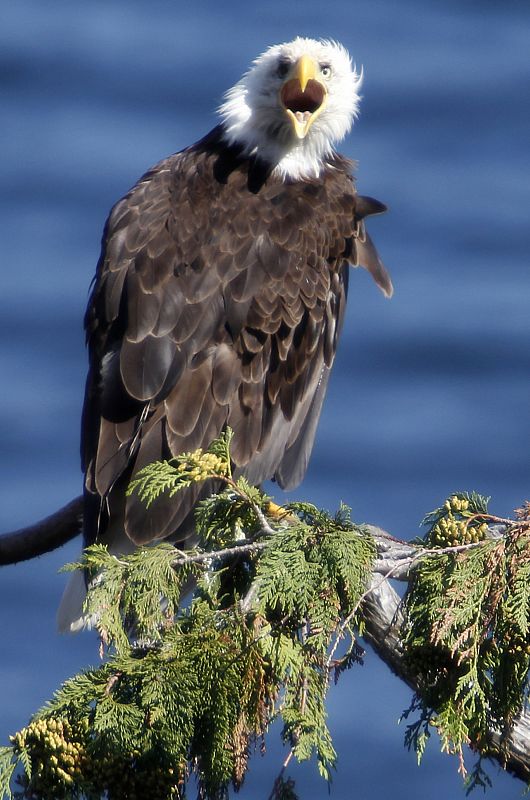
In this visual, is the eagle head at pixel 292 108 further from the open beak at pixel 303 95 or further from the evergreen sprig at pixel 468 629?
the evergreen sprig at pixel 468 629

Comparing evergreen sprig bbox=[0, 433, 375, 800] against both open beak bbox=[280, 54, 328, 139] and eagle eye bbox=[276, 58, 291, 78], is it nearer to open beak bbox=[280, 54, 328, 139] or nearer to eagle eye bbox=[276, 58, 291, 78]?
open beak bbox=[280, 54, 328, 139]

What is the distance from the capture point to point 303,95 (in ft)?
15.8

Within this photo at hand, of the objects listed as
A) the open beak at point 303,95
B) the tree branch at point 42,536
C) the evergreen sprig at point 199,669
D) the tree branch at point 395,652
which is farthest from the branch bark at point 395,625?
the open beak at point 303,95

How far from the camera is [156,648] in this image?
2.73 meters

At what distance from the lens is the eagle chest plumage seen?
418 cm

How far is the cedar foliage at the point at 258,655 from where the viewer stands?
8.68 ft

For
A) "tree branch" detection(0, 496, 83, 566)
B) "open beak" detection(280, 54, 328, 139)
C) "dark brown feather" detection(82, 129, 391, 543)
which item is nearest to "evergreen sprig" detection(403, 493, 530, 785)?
"dark brown feather" detection(82, 129, 391, 543)

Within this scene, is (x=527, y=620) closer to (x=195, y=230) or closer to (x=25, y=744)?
(x=25, y=744)

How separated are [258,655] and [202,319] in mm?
1814

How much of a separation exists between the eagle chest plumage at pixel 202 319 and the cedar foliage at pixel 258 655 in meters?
1.21

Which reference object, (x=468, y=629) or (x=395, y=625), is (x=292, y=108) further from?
(x=468, y=629)

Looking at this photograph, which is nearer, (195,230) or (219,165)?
(195,230)

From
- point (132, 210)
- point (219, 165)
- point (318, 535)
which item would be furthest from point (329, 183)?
point (318, 535)

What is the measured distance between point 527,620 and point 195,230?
220 centimetres
